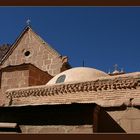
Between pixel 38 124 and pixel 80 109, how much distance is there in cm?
94

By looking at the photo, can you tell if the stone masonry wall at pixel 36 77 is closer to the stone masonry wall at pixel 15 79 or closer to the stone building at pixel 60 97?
the stone building at pixel 60 97

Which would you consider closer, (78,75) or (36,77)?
(78,75)

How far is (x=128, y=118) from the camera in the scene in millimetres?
6297

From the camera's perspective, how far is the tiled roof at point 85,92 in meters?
10.3

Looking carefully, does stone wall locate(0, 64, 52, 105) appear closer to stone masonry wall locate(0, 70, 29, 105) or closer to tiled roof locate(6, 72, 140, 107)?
stone masonry wall locate(0, 70, 29, 105)

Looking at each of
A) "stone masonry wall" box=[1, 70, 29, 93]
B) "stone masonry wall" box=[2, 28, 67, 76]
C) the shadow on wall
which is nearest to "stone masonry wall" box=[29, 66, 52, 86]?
"stone masonry wall" box=[1, 70, 29, 93]

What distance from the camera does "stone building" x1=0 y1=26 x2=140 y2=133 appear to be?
19.1ft

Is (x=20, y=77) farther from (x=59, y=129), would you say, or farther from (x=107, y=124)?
(x=59, y=129)

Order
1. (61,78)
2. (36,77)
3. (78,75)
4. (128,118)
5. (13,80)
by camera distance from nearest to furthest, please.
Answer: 1. (128,118)
2. (78,75)
3. (61,78)
4. (13,80)
5. (36,77)

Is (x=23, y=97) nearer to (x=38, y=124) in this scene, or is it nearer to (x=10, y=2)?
(x=38, y=124)

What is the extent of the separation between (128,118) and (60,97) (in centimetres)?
629

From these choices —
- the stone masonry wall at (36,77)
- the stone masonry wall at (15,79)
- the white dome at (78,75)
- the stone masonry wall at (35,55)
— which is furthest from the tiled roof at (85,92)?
the stone masonry wall at (35,55)

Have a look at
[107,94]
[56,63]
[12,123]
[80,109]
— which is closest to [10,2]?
[80,109]

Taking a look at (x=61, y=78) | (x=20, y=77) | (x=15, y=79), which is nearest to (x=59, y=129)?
(x=61, y=78)
